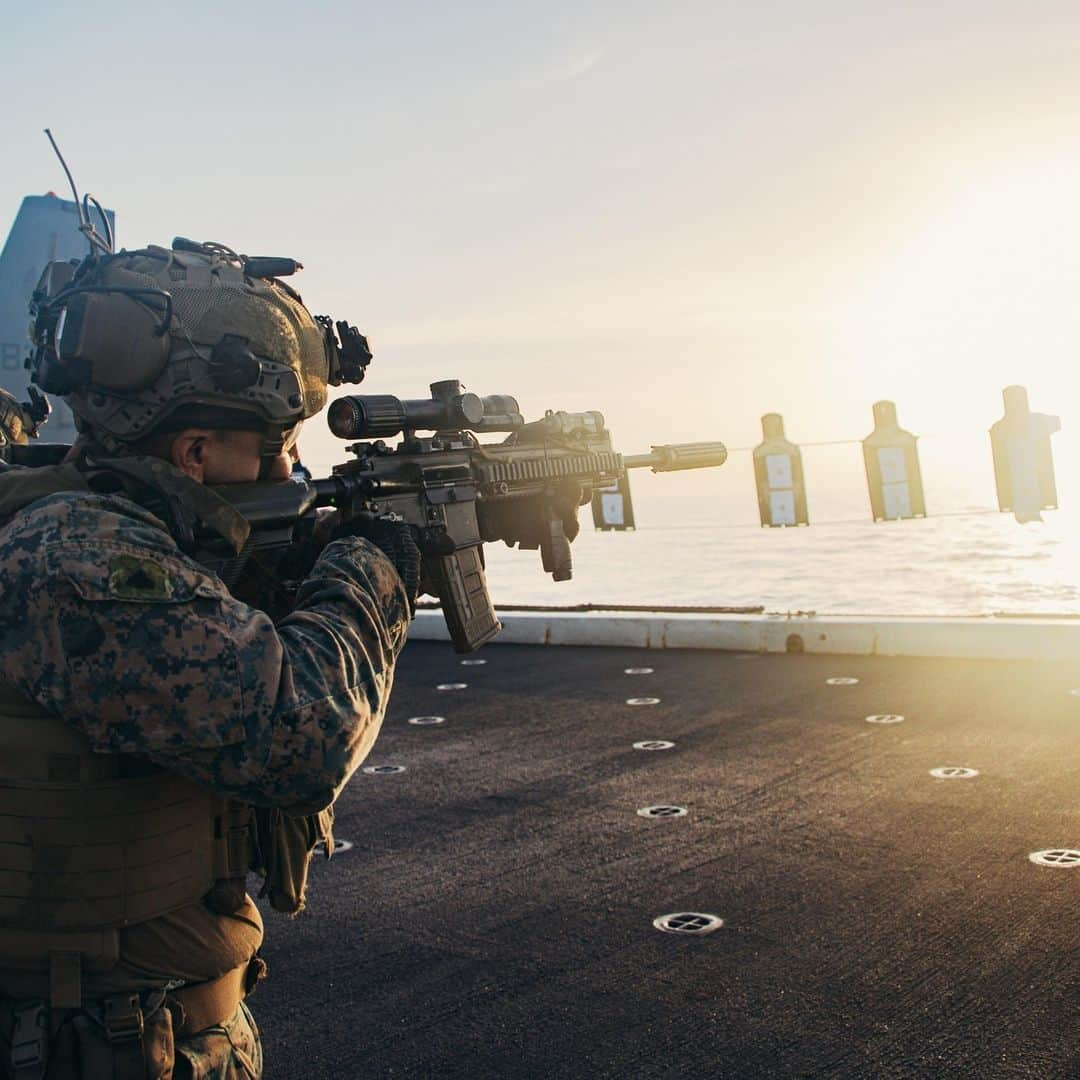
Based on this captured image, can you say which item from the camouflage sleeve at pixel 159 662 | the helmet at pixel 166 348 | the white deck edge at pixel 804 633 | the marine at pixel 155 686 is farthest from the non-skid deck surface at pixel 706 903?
the helmet at pixel 166 348

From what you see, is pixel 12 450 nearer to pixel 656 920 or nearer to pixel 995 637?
pixel 656 920

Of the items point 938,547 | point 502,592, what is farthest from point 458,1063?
point 938,547

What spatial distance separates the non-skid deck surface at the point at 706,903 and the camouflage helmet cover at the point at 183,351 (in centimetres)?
192

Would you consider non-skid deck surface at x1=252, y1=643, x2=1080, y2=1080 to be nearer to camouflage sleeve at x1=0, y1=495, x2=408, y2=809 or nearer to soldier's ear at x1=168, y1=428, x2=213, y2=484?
camouflage sleeve at x1=0, y1=495, x2=408, y2=809

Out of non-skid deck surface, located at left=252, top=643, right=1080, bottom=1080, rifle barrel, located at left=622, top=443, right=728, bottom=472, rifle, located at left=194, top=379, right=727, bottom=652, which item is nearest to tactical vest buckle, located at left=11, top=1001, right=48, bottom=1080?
rifle, located at left=194, top=379, right=727, bottom=652

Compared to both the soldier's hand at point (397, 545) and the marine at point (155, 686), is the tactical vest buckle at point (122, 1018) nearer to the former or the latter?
the marine at point (155, 686)

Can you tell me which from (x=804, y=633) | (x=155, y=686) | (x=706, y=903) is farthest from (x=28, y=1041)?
(x=804, y=633)

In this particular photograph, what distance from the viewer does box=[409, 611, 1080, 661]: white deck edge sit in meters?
7.62

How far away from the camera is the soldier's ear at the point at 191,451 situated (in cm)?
199

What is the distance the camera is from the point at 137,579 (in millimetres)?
1616

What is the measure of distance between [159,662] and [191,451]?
0.54 meters

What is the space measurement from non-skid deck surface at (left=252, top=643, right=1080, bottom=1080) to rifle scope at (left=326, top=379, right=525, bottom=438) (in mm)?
1708

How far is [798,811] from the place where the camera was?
484 cm

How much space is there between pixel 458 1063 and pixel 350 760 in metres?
1.60
